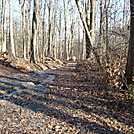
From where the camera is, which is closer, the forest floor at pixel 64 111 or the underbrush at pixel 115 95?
the forest floor at pixel 64 111

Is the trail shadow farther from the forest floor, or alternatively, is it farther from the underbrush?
the underbrush

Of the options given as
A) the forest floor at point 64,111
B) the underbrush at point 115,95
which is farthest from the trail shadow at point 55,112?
the underbrush at point 115,95

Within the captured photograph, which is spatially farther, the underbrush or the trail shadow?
the underbrush

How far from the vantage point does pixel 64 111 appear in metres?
4.68

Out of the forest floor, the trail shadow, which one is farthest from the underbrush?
the trail shadow

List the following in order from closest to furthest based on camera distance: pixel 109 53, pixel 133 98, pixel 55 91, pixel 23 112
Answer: pixel 23 112 → pixel 133 98 → pixel 109 53 → pixel 55 91

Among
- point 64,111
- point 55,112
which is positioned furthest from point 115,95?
point 55,112

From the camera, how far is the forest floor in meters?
3.74

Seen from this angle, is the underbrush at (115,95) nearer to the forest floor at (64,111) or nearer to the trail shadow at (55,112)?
the forest floor at (64,111)

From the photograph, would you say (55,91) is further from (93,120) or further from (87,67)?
(87,67)

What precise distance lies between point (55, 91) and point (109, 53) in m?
2.76

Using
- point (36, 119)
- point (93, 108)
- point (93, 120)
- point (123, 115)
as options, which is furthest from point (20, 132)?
point (123, 115)

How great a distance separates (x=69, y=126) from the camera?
3.83 m

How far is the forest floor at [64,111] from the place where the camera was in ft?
12.3
